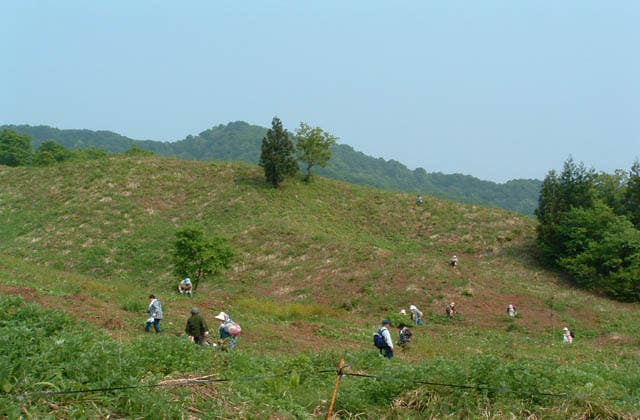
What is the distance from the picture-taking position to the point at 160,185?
49.4 m

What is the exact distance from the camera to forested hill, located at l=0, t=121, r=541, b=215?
15425cm

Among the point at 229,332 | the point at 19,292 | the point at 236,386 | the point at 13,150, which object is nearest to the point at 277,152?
the point at 19,292

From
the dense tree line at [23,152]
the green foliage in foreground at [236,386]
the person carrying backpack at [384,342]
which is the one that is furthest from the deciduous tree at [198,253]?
the dense tree line at [23,152]

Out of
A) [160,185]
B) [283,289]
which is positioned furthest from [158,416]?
[160,185]

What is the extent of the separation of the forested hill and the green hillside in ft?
330

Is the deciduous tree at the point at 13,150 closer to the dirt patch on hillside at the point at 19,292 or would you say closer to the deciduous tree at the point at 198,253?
the deciduous tree at the point at 198,253

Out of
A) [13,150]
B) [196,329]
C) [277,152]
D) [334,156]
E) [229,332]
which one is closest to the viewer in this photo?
[196,329]

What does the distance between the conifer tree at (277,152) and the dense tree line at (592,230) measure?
74.1 ft

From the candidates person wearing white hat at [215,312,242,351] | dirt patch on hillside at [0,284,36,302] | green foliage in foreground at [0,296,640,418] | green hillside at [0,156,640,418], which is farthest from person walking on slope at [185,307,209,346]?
dirt patch on hillside at [0,284,36,302]

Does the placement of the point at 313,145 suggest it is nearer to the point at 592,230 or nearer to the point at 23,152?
the point at 592,230

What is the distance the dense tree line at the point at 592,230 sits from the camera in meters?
31.5

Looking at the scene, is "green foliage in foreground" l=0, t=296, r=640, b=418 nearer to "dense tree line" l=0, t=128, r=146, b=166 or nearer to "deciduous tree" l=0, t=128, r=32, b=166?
"dense tree line" l=0, t=128, r=146, b=166

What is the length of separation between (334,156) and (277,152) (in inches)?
5090

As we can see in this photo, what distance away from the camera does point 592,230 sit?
35.1 m
